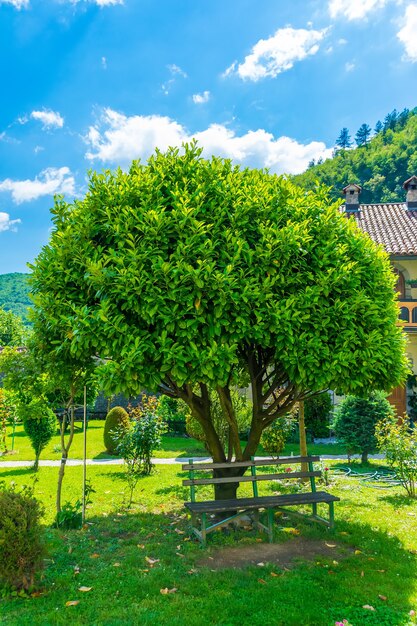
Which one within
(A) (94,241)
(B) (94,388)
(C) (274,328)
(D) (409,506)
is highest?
(A) (94,241)

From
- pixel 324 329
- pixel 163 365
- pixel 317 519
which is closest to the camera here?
pixel 163 365

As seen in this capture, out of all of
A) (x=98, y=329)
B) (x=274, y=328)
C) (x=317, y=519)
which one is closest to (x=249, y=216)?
(x=274, y=328)

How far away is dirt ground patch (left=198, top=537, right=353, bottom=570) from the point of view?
5500mm

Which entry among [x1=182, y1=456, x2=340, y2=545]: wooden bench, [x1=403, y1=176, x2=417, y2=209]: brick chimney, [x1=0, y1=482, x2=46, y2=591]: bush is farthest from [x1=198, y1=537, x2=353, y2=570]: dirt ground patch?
[x1=403, y1=176, x2=417, y2=209]: brick chimney

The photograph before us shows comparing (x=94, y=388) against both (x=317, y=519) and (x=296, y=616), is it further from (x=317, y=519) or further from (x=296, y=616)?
(x=296, y=616)

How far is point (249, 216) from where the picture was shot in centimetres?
605

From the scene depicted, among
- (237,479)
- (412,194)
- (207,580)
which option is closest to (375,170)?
(412,194)

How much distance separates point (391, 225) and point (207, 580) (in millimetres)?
18918

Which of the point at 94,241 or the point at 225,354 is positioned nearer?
the point at 225,354

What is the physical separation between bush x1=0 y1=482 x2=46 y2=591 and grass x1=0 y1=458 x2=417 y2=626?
21 cm

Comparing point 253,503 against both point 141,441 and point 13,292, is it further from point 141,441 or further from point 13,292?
point 13,292

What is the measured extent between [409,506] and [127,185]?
7436 millimetres

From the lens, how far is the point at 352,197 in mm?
23000

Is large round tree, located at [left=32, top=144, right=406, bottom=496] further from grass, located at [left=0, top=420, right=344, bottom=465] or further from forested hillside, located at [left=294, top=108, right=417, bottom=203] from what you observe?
forested hillside, located at [left=294, top=108, right=417, bottom=203]
